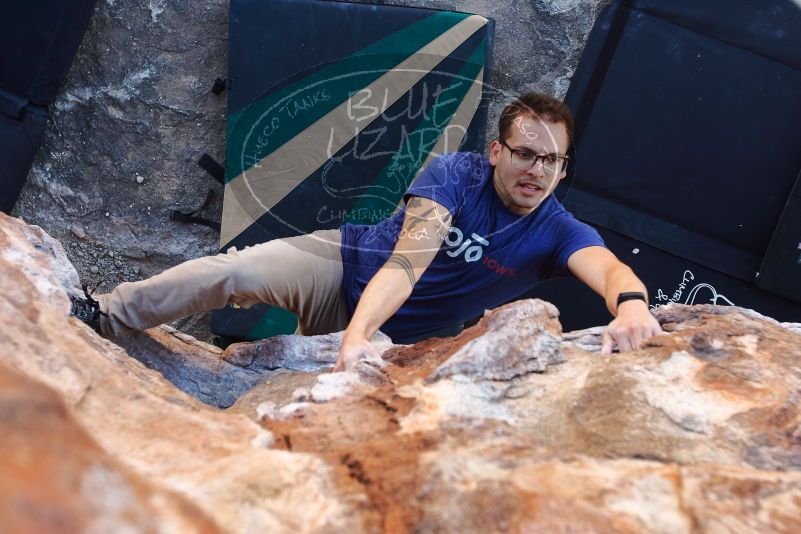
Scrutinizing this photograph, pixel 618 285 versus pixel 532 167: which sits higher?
pixel 532 167

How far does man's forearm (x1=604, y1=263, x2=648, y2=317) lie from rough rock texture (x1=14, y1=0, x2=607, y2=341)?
5.03 feet

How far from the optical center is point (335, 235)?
226 cm

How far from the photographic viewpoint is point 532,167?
6.47 ft

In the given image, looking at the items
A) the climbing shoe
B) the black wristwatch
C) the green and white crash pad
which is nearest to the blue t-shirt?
the black wristwatch

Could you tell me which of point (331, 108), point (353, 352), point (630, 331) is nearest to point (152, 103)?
point (331, 108)

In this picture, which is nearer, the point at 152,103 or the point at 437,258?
the point at 437,258

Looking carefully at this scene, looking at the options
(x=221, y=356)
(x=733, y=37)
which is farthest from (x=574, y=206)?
(x=221, y=356)

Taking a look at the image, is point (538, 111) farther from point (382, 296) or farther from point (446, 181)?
point (382, 296)

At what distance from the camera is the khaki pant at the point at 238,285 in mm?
2068

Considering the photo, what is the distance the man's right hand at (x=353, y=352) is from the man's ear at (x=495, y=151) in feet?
2.02

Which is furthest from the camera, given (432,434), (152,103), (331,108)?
(152,103)

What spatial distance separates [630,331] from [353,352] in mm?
535

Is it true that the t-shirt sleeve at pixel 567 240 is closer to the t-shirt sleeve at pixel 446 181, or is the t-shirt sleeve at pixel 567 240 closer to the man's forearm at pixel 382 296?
the t-shirt sleeve at pixel 446 181

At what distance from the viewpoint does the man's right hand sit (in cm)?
168
